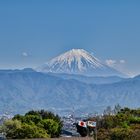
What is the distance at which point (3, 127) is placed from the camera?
94.3 m

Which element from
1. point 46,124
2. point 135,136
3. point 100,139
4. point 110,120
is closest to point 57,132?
point 46,124

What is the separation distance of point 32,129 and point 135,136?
24053mm

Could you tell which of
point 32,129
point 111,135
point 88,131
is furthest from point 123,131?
point 88,131

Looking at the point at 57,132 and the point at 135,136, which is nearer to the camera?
the point at 135,136

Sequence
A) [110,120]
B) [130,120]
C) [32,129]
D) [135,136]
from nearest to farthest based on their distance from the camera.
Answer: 1. [135,136]
2. [32,129]
3. [130,120]
4. [110,120]

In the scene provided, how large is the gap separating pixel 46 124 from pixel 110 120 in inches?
389

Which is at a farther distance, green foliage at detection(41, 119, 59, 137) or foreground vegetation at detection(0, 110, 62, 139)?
green foliage at detection(41, 119, 59, 137)

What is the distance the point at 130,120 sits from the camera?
3602 inches

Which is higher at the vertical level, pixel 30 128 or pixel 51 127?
pixel 51 127

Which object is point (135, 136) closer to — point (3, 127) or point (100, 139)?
point (100, 139)

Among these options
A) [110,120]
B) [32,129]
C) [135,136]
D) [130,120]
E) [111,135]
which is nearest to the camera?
[135,136]

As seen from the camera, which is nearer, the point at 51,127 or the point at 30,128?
the point at 30,128

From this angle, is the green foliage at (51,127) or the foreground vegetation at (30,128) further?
the green foliage at (51,127)

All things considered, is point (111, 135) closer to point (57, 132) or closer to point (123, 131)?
point (123, 131)
